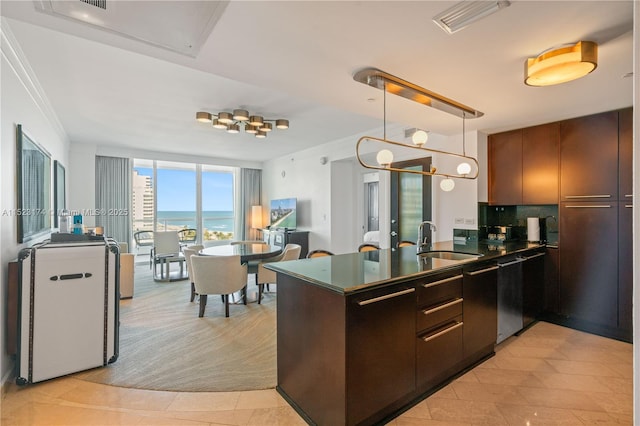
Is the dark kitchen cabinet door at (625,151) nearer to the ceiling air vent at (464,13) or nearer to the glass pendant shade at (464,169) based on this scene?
the glass pendant shade at (464,169)

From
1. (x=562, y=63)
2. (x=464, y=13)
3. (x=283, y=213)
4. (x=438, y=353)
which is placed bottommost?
(x=438, y=353)

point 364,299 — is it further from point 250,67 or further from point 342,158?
point 342,158

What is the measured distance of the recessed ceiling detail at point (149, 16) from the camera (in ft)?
4.91

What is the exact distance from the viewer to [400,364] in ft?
6.13

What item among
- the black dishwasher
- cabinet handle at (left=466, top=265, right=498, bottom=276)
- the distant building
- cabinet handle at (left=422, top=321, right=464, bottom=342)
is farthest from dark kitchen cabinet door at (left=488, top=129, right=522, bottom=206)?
the distant building

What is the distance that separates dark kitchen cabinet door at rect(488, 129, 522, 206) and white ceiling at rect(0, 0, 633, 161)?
26cm

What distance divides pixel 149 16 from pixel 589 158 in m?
4.11

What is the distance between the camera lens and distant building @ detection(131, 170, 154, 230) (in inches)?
288

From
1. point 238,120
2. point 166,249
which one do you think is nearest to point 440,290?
point 238,120

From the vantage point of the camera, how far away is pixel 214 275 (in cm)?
361

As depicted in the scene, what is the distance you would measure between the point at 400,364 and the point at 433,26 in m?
1.98

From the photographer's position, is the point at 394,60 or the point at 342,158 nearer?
→ the point at 394,60

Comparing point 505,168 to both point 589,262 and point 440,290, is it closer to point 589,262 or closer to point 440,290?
point 589,262

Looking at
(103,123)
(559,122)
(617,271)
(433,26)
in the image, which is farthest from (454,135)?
(103,123)
